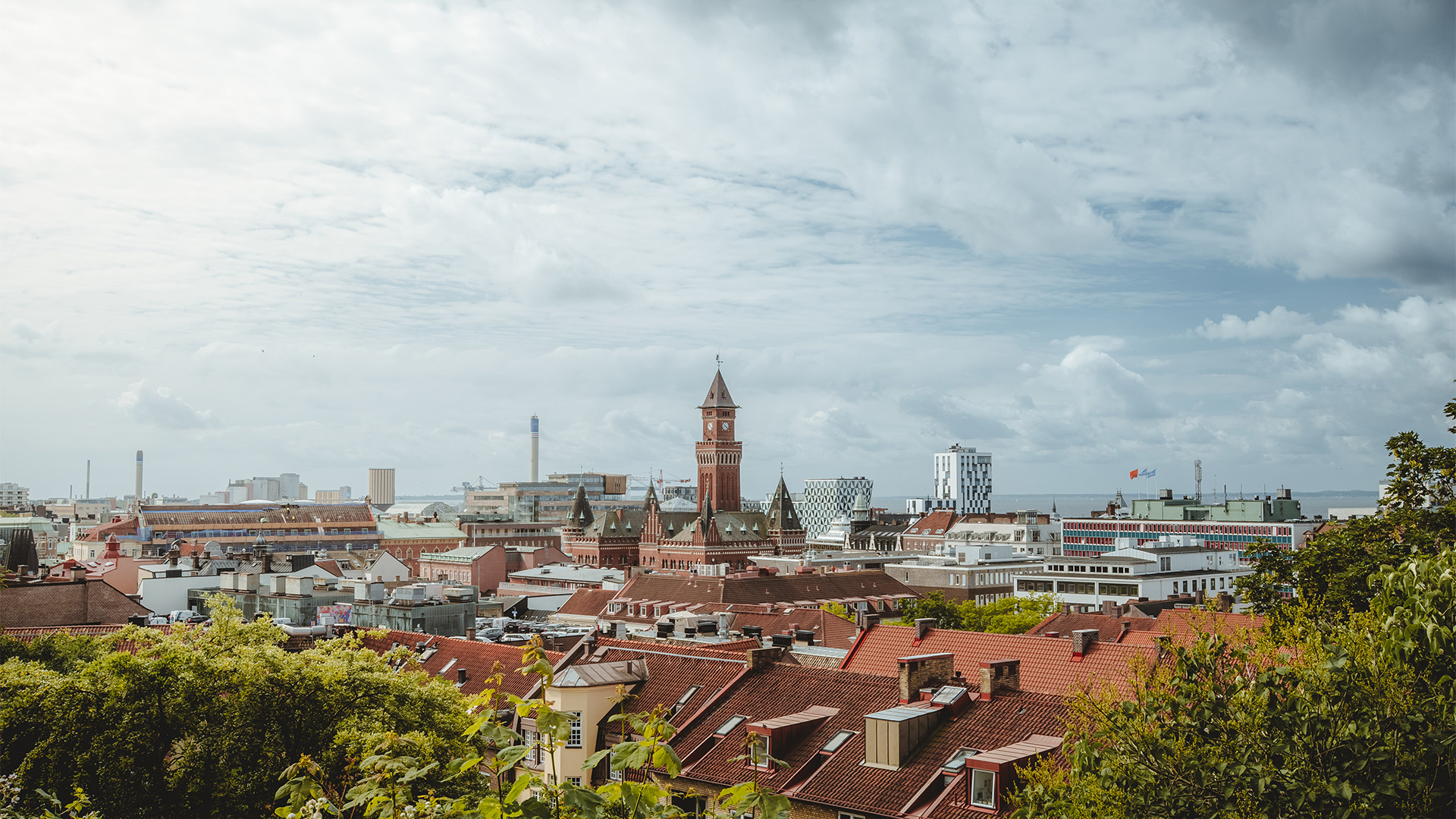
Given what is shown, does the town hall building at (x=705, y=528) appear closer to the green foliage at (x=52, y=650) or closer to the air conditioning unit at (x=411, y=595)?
the air conditioning unit at (x=411, y=595)

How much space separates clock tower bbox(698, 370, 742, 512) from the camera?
184m

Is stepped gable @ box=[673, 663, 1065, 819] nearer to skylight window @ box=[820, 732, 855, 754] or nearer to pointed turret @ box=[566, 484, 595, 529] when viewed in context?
skylight window @ box=[820, 732, 855, 754]

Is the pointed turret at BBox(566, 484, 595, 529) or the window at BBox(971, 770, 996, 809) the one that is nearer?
the window at BBox(971, 770, 996, 809)

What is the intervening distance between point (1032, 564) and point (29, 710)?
117 metres

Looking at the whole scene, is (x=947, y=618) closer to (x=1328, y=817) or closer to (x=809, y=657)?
(x=809, y=657)

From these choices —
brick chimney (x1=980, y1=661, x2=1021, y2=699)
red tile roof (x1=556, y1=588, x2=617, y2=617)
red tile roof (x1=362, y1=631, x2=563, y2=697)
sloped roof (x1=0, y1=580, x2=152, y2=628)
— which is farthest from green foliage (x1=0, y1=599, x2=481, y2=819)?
red tile roof (x1=556, y1=588, x2=617, y2=617)

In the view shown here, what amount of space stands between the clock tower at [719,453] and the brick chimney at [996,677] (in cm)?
15258

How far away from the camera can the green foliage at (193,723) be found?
90.7 ft

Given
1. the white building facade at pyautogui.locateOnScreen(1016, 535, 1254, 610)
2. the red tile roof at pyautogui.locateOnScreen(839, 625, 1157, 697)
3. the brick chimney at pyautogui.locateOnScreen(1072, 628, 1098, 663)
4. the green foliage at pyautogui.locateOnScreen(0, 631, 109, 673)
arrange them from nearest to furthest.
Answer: the red tile roof at pyautogui.locateOnScreen(839, 625, 1157, 697), the brick chimney at pyautogui.locateOnScreen(1072, 628, 1098, 663), the green foliage at pyautogui.locateOnScreen(0, 631, 109, 673), the white building facade at pyautogui.locateOnScreen(1016, 535, 1254, 610)

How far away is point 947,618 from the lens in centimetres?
8862

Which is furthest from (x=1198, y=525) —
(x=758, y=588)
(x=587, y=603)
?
(x=587, y=603)

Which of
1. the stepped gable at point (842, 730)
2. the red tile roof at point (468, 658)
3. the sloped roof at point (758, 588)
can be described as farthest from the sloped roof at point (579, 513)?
the stepped gable at point (842, 730)

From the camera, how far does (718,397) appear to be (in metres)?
186

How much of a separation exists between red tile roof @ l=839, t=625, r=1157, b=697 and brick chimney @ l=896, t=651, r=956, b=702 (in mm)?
3455
